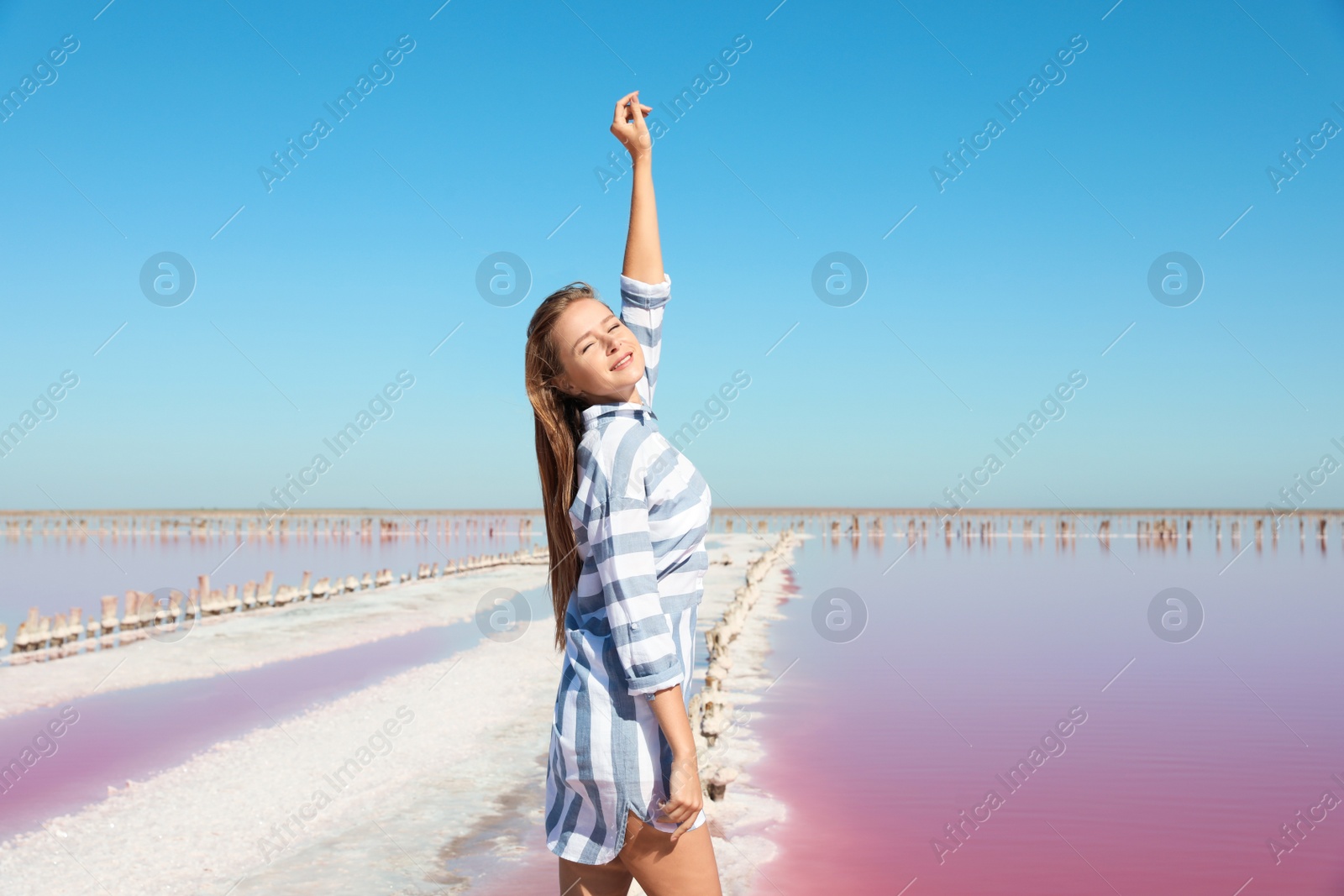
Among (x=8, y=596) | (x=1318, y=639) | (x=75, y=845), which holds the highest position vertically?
(x=8, y=596)

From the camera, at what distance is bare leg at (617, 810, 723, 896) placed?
157cm

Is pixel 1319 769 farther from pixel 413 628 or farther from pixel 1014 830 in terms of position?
pixel 413 628

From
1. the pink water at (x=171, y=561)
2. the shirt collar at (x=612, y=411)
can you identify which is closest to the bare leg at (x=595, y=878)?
the shirt collar at (x=612, y=411)

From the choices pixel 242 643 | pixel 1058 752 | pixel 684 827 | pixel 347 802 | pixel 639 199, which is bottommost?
pixel 1058 752

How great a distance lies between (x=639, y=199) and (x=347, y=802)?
455cm

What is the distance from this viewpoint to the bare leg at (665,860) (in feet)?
5.15

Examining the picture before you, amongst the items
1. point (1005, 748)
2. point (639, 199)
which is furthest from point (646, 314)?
point (1005, 748)

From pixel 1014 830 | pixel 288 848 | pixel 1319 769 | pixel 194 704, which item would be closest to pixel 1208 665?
pixel 1319 769

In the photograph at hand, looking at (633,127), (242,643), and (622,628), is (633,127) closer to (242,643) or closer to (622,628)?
(622,628)

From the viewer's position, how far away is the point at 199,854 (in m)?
4.50

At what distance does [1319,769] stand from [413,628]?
1098 cm

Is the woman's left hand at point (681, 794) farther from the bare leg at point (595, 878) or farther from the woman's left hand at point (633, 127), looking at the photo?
the woman's left hand at point (633, 127)

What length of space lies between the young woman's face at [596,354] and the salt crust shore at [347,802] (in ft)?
10.6

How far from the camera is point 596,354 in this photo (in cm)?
172
